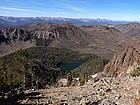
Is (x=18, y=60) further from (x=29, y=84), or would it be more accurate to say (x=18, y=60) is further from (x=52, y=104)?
(x=52, y=104)

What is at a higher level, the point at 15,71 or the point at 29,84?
the point at 15,71

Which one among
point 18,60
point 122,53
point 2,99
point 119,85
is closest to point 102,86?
point 119,85

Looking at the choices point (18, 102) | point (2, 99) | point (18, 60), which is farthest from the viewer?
point (18, 60)

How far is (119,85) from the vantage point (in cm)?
4341

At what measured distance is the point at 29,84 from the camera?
8612cm

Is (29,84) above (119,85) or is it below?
below

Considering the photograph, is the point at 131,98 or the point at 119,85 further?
the point at 119,85

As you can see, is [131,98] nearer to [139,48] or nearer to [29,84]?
[29,84]

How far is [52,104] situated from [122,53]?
506 feet

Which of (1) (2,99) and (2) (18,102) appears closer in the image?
(2) (18,102)

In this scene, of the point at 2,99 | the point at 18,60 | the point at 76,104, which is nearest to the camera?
the point at 76,104

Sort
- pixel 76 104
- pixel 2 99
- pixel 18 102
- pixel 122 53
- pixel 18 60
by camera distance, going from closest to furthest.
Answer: pixel 76 104
pixel 18 102
pixel 2 99
pixel 18 60
pixel 122 53

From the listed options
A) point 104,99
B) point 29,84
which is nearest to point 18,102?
point 104,99

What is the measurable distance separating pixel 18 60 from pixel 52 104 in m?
43.9
